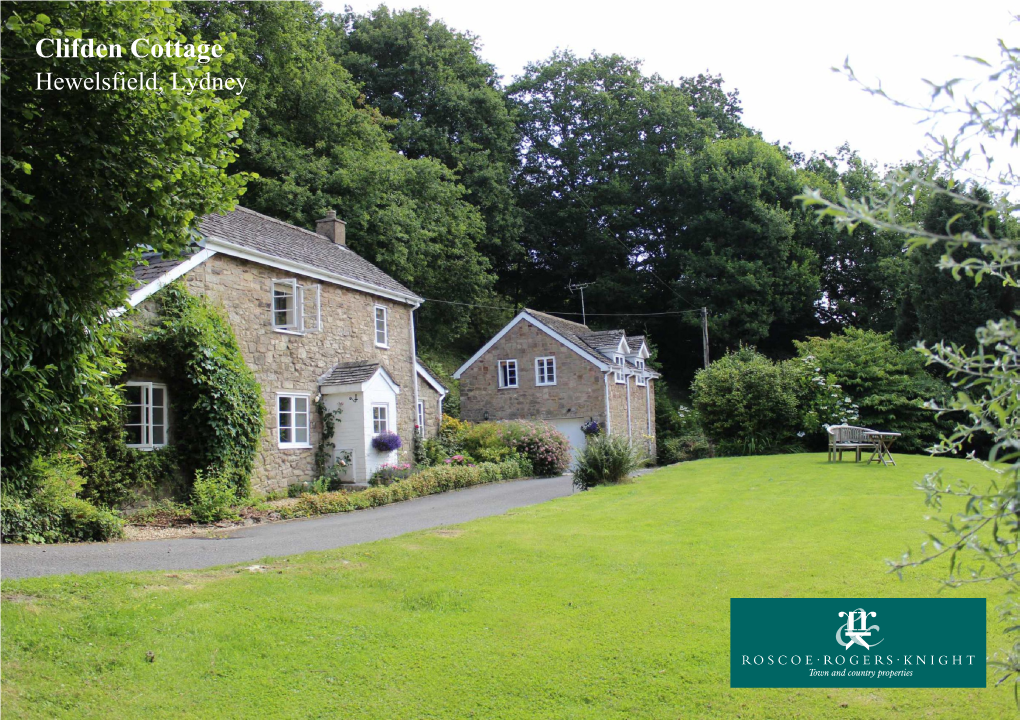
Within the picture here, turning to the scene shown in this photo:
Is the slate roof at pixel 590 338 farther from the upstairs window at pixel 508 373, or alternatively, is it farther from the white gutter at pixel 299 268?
the white gutter at pixel 299 268

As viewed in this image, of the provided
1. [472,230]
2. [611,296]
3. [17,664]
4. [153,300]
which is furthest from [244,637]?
[611,296]

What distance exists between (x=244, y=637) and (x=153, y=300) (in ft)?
35.5

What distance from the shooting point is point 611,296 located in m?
45.5

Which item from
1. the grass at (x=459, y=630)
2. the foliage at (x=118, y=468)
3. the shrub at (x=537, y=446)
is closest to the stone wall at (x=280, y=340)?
the foliage at (x=118, y=468)

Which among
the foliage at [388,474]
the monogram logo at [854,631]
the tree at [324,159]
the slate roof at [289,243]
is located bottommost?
the foliage at [388,474]

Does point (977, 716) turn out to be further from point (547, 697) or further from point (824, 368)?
point (824, 368)

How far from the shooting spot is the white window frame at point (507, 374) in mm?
33312

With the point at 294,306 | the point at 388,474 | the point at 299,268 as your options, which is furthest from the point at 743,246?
the point at 294,306

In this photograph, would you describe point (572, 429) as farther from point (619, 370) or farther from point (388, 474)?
point (388, 474)

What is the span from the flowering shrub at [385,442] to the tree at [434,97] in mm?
21568

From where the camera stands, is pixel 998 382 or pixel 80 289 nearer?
pixel 998 382

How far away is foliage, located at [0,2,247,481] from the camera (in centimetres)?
645

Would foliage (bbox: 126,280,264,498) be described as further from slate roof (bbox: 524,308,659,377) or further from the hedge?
slate roof (bbox: 524,308,659,377)

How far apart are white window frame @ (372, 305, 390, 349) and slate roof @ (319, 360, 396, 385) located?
1.93m
